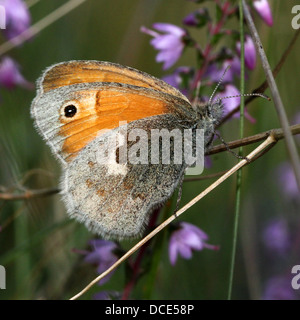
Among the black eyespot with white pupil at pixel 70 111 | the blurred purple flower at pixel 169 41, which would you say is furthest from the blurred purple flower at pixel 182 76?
the black eyespot with white pupil at pixel 70 111

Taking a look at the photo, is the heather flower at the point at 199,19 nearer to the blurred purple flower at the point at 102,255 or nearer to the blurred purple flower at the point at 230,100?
the blurred purple flower at the point at 230,100

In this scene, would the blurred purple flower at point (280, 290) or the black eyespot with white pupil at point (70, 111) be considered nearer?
the black eyespot with white pupil at point (70, 111)

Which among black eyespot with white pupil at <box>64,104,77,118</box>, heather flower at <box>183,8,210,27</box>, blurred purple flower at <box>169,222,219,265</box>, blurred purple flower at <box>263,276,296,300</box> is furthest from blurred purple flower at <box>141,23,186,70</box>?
blurred purple flower at <box>263,276,296,300</box>

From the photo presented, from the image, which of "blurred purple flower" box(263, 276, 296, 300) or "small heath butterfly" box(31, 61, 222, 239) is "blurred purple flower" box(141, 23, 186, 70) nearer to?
"small heath butterfly" box(31, 61, 222, 239)
